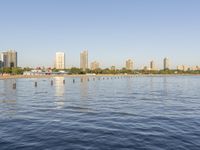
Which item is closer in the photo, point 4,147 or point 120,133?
point 4,147

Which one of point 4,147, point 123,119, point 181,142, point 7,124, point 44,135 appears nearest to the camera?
point 4,147

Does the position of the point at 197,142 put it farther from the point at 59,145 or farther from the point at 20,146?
the point at 20,146

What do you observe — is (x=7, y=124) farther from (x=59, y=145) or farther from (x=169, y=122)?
(x=169, y=122)

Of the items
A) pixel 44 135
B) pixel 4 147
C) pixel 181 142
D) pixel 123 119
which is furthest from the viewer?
pixel 123 119

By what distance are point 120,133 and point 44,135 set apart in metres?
6.12

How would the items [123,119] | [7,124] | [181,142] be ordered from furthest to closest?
1. [123,119]
2. [7,124]
3. [181,142]

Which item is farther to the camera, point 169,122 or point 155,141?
point 169,122

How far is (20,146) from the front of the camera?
653 inches

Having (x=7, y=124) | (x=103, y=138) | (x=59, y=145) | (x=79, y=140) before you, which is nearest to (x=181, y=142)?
(x=103, y=138)

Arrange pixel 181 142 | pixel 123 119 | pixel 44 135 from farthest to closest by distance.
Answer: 1. pixel 123 119
2. pixel 44 135
3. pixel 181 142

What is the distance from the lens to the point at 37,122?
2462 centimetres

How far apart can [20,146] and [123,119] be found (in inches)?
499

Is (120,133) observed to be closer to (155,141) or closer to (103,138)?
(103,138)

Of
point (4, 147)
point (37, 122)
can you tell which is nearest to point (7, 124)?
point (37, 122)
